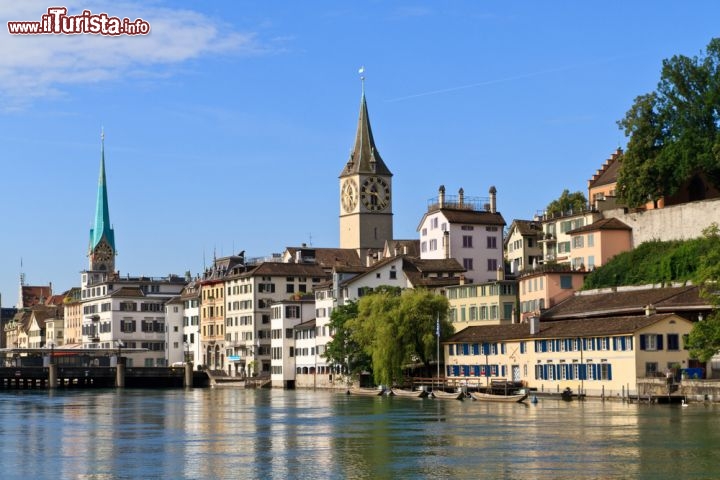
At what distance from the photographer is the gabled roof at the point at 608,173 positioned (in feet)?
445

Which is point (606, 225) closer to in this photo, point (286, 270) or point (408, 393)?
point (408, 393)

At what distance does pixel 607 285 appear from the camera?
11469 centimetres

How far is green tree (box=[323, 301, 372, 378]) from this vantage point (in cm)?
13150

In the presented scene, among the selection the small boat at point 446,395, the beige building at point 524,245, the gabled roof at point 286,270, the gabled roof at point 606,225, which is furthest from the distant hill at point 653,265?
the gabled roof at point 286,270

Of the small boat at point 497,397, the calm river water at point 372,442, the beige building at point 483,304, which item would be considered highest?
the beige building at point 483,304

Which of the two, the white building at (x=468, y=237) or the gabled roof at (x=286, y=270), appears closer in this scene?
the white building at (x=468, y=237)

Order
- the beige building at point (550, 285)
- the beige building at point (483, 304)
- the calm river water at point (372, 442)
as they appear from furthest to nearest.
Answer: the beige building at point (483, 304) < the beige building at point (550, 285) < the calm river water at point (372, 442)

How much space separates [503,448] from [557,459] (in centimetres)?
535

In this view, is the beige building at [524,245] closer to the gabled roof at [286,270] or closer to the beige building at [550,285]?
the beige building at [550,285]

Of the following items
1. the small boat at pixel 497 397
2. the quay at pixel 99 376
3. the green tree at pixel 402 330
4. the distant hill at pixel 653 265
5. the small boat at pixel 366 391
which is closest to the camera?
the small boat at pixel 497 397

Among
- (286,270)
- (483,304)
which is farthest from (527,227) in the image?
(286,270)

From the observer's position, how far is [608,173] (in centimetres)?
13800

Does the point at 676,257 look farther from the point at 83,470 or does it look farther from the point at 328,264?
the point at 328,264

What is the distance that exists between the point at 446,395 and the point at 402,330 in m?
9.76
